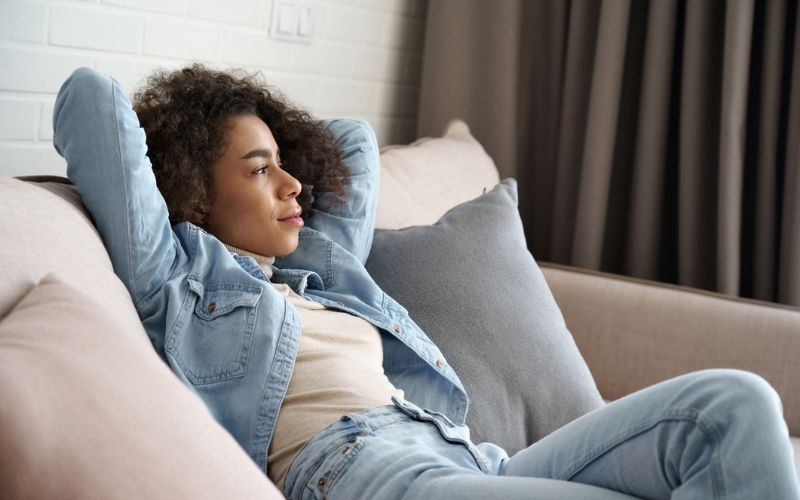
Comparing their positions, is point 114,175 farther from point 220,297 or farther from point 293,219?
point 293,219

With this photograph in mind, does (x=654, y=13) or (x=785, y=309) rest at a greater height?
(x=654, y=13)

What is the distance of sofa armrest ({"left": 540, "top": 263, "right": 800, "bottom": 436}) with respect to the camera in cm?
204

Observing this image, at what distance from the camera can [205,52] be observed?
6.93 feet

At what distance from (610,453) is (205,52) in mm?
1301

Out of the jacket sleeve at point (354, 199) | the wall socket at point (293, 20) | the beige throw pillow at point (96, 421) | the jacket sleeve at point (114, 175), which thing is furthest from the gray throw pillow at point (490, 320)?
the beige throw pillow at point (96, 421)

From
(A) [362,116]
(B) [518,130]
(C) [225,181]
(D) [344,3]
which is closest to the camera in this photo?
(C) [225,181]

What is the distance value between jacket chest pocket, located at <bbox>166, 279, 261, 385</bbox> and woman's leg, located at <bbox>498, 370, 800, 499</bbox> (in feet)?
1.36

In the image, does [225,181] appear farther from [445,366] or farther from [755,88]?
[755,88]

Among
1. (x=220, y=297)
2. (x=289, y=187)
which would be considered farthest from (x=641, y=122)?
(x=220, y=297)

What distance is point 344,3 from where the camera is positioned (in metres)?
2.48

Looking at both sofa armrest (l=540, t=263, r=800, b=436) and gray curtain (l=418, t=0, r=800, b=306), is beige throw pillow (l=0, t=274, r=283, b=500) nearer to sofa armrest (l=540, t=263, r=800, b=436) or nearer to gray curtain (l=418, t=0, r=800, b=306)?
sofa armrest (l=540, t=263, r=800, b=436)

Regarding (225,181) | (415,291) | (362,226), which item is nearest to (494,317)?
(415,291)

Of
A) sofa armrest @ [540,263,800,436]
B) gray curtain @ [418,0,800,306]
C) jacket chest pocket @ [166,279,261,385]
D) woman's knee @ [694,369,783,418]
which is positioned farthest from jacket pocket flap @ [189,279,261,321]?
gray curtain @ [418,0,800,306]

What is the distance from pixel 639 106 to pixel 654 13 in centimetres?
24
